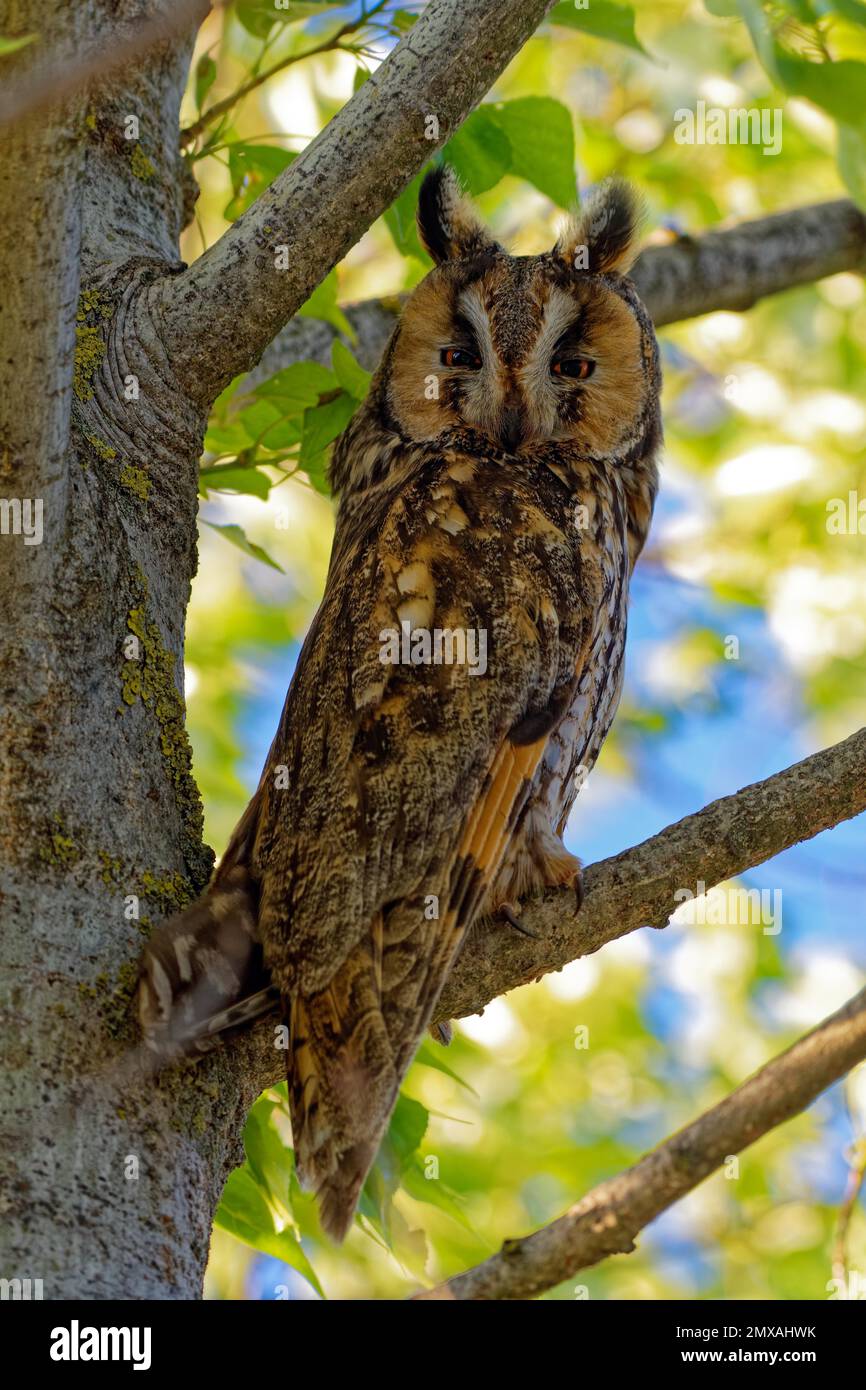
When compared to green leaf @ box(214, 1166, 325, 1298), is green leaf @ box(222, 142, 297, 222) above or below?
above

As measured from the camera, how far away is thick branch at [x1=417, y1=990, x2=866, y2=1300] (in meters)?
1.34

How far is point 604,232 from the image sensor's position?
3.04 metres

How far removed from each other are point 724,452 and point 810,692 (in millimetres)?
1009

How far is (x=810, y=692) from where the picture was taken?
5.78 m

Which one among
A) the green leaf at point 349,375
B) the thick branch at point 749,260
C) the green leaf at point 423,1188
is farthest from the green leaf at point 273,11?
the green leaf at point 423,1188

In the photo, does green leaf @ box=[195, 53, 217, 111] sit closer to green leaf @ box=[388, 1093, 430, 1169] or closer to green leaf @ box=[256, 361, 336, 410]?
green leaf @ box=[256, 361, 336, 410]

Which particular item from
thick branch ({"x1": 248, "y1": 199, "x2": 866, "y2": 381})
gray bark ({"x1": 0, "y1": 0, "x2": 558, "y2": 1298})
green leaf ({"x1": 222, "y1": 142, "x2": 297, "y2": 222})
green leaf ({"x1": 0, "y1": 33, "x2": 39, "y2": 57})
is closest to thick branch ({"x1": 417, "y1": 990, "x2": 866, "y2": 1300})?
gray bark ({"x1": 0, "y1": 0, "x2": 558, "y2": 1298})

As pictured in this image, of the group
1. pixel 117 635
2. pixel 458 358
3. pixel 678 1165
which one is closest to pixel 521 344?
pixel 458 358

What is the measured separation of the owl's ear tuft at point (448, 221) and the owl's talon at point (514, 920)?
144 cm

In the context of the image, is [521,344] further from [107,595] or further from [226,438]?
[107,595]

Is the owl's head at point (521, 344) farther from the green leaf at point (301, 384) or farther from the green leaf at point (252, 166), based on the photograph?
the green leaf at point (252, 166)

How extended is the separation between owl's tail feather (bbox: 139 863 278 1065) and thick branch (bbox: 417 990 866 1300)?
49cm

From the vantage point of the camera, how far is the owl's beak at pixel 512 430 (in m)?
2.66
